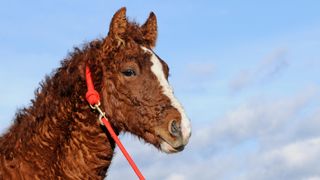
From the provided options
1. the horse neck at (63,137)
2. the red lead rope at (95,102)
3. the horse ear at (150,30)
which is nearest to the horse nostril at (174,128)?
the red lead rope at (95,102)

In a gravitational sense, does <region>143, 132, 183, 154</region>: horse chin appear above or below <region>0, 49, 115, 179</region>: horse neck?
below

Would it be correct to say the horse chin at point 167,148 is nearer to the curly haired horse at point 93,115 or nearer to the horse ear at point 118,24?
the curly haired horse at point 93,115

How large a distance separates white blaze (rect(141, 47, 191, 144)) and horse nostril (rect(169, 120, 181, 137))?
6 centimetres

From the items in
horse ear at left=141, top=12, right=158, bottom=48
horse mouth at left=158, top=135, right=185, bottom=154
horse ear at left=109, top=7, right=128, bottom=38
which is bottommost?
horse mouth at left=158, top=135, right=185, bottom=154

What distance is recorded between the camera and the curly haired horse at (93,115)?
8.69 m

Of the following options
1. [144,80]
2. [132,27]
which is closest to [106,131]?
[144,80]

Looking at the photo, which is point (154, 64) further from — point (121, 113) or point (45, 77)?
point (45, 77)

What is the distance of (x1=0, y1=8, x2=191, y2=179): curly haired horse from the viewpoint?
8.69 metres

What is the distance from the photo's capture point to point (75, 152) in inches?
346

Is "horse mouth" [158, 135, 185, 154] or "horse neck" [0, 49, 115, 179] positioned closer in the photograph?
"horse mouth" [158, 135, 185, 154]

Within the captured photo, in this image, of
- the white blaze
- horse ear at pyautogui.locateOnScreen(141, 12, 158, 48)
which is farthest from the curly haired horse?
horse ear at pyautogui.locateOnScreen(141, 12, 158, 48)

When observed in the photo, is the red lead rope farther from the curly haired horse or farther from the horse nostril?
the horse nostril

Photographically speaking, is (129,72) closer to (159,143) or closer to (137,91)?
(137,91)

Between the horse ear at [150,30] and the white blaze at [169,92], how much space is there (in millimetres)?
781
